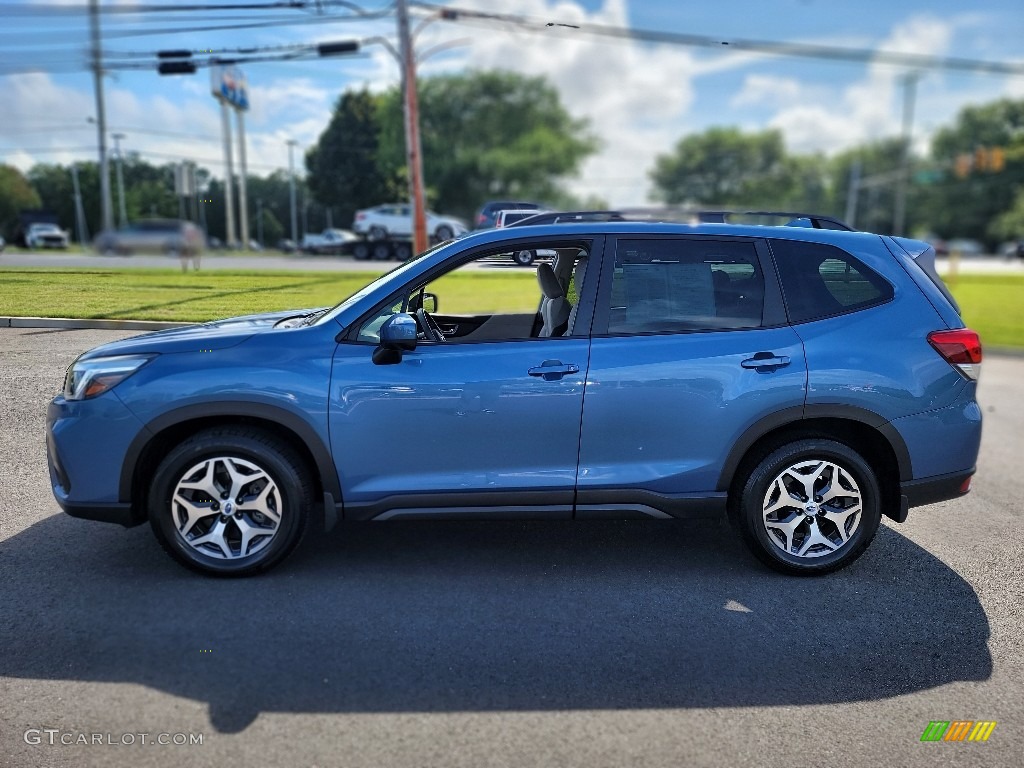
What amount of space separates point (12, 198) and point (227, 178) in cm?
174

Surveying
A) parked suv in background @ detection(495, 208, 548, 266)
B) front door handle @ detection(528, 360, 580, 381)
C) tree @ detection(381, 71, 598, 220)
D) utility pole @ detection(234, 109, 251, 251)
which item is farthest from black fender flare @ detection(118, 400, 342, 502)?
tree @ detection(381, 71, 598, 220)

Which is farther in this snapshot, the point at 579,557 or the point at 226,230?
the point at 226,230

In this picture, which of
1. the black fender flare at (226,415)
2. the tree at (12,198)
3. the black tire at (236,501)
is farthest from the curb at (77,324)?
the black tire at (236,501)

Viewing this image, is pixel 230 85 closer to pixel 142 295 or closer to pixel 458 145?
pixel 142 295

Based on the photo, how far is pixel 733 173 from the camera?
4070 inches

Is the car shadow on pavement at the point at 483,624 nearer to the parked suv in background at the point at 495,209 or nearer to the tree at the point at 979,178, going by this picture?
the parked suv in background at the point at 495,209

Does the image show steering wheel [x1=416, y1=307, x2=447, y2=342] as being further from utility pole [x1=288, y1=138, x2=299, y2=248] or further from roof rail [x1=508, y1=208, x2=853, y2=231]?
utility pole [x1=288, y1=138, x2=299, y2=248]

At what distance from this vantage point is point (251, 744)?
2.54 meters

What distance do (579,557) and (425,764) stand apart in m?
1.86

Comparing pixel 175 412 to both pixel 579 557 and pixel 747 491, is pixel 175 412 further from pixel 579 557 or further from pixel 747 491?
pixel 747 491

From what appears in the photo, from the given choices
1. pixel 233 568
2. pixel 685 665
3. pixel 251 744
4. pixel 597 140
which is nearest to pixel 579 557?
pixel 685 665

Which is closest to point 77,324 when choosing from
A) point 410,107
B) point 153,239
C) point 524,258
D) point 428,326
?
point 153,239

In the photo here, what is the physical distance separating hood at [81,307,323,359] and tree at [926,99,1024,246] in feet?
315

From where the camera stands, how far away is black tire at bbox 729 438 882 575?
12.7 feet
